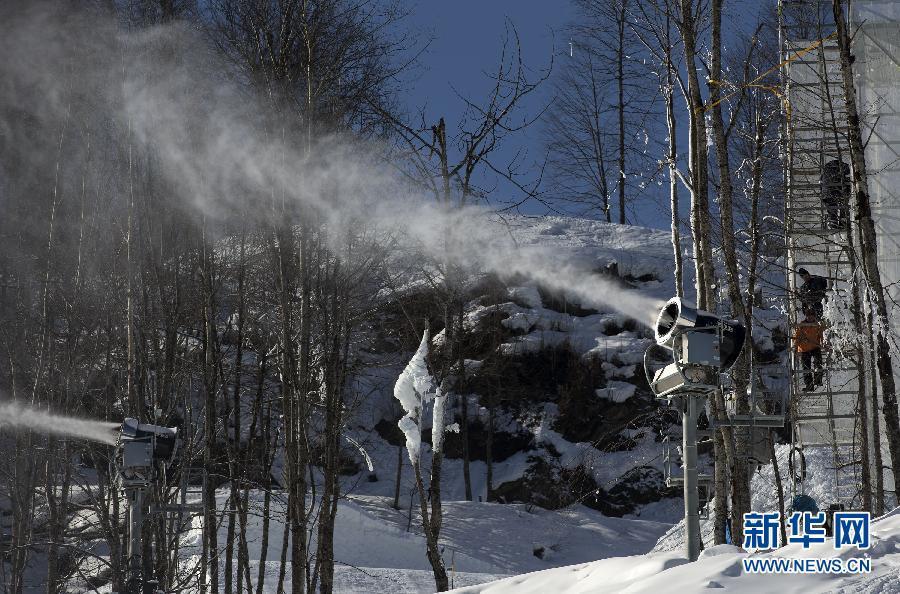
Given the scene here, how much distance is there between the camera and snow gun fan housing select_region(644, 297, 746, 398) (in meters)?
6.31

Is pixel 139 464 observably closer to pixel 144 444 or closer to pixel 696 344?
pixel 144 444

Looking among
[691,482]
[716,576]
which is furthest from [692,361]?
[716,576]

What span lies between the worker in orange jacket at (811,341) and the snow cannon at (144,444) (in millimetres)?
8007

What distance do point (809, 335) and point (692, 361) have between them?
26.3 feet

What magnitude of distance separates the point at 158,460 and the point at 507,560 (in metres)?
11.6

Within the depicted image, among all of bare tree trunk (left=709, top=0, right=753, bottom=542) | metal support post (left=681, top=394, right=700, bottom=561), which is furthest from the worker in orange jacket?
metal support post (left=681, top=394, right=700, bottom=561)

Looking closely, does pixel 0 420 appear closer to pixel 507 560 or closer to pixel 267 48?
pixel 267 48

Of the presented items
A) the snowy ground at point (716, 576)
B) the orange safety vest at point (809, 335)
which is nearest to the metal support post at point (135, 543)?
the snowy ground at point (716, 576)

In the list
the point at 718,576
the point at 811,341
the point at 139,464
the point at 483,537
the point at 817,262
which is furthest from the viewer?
the point at 483,537

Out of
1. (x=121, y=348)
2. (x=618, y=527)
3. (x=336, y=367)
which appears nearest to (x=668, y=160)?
(x=336, y=367)

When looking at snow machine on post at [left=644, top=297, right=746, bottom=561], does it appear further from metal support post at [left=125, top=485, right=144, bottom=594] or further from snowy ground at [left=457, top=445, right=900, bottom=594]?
metal support post at [left=125, top=485, right=144, bottom=594]

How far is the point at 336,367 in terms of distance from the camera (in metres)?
14.0

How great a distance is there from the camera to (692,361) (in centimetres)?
629

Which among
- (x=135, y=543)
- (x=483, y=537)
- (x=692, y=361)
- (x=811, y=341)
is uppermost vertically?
(x=811, y=341)
